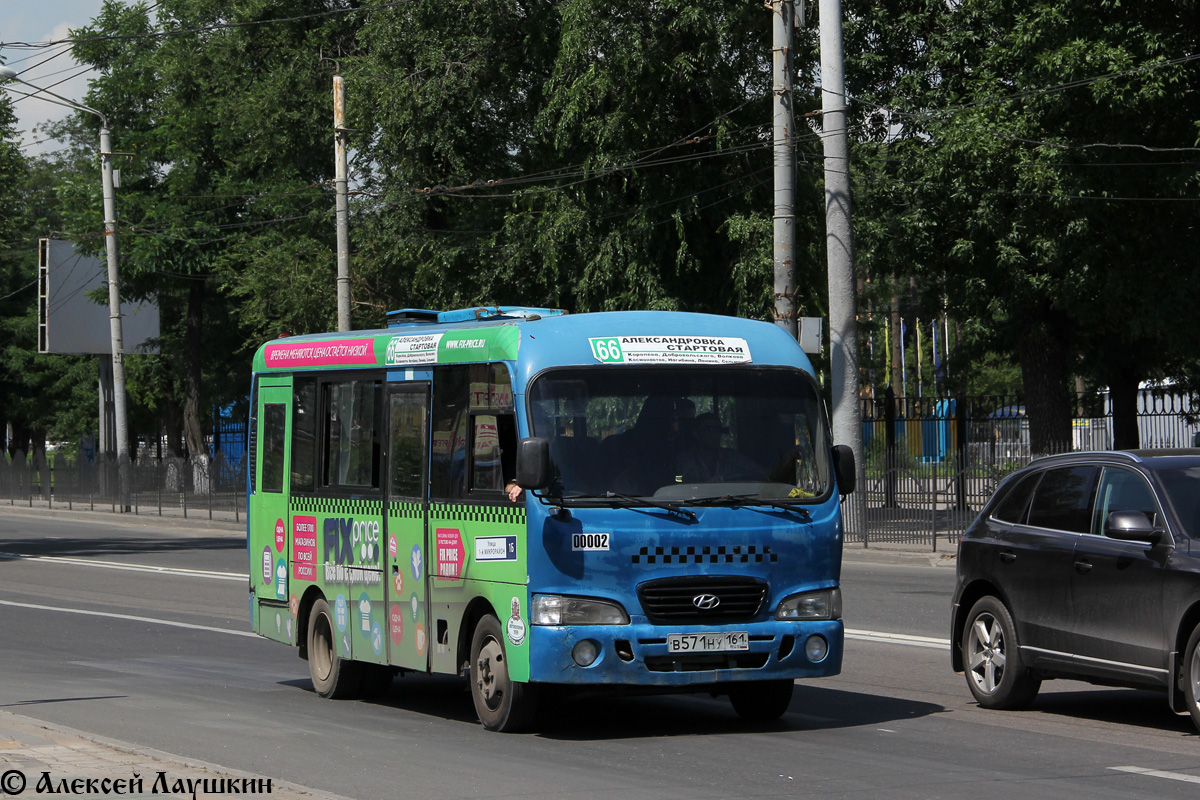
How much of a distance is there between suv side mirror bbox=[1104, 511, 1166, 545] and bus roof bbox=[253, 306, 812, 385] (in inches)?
85.4

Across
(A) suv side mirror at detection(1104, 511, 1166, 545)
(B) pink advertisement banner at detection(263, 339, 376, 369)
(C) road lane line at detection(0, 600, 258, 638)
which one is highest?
(B) pink advertisement banner at detection(263, 339, 376, 369)

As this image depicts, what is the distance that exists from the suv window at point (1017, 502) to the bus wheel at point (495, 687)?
337cm

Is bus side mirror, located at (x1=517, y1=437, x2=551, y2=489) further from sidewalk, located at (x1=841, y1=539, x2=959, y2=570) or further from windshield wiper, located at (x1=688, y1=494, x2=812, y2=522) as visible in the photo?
sidewalk, located at (x1=841, y1=539, x2=959, y2=570)

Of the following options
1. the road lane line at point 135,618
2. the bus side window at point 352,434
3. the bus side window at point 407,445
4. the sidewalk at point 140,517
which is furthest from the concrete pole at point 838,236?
the sidewalk at point 140,517

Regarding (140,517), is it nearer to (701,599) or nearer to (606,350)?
(606,350)

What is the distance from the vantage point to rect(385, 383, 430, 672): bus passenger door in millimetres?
10414

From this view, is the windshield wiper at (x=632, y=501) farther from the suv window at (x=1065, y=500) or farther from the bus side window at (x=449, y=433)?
the suv window at (x=1065, y=500)

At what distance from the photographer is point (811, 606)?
9.58m

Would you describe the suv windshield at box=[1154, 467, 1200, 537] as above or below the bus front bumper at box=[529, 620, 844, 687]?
above

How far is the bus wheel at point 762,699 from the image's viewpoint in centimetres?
986

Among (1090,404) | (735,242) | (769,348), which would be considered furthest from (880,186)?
(769,348)

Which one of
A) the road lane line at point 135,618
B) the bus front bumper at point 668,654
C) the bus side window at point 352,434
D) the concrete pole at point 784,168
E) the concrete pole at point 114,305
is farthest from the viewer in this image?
the concrete pole at point 114,305

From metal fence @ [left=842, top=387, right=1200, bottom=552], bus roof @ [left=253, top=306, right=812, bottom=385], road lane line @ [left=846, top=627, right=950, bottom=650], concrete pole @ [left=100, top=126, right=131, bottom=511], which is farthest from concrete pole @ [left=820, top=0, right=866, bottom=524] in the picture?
concrete pole @ [left=100, top=126, right=131, bottom=511]

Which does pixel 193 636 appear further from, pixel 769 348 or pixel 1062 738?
pixel 1062 738
